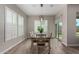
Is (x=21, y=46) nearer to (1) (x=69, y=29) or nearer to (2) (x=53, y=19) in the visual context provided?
(2) (x=53, y=19)

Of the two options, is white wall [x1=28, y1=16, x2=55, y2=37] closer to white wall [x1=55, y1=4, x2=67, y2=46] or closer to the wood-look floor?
white wall [x1=55, y1=4, x2=67, y2=46]

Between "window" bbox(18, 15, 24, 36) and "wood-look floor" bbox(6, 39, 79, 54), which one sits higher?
"window" bbox(18, 15, 24, 36)

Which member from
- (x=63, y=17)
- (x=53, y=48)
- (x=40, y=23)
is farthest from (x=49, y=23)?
(x=53, y=48)

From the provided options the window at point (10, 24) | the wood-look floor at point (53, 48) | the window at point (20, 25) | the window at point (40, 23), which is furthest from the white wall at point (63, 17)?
the window at point (10, 24)

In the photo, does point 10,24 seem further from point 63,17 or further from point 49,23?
point 63,17

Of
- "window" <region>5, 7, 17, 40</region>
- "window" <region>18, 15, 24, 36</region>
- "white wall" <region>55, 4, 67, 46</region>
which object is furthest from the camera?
"white wall" <region>55, 4, 67, 46</region>

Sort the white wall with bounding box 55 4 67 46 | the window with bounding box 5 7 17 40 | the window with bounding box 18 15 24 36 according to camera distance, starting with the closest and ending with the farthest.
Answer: the window with bounding box 18 15 24 36
the window with bounding box 5 7 17 40
the white wall with bounding box 55 4 67 46

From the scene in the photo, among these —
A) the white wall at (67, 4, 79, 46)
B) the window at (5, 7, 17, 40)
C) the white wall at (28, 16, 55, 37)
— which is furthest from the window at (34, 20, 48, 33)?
the white wall at (67, 4, 79, 46)

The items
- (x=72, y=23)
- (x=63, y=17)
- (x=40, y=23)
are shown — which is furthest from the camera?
(x=63, y=17)

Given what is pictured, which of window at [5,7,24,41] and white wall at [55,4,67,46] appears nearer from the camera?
window at [5,7,24,41]

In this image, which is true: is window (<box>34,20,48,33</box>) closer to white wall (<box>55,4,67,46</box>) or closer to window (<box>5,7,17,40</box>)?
white wall (<box>55,4,67,46</box>)
